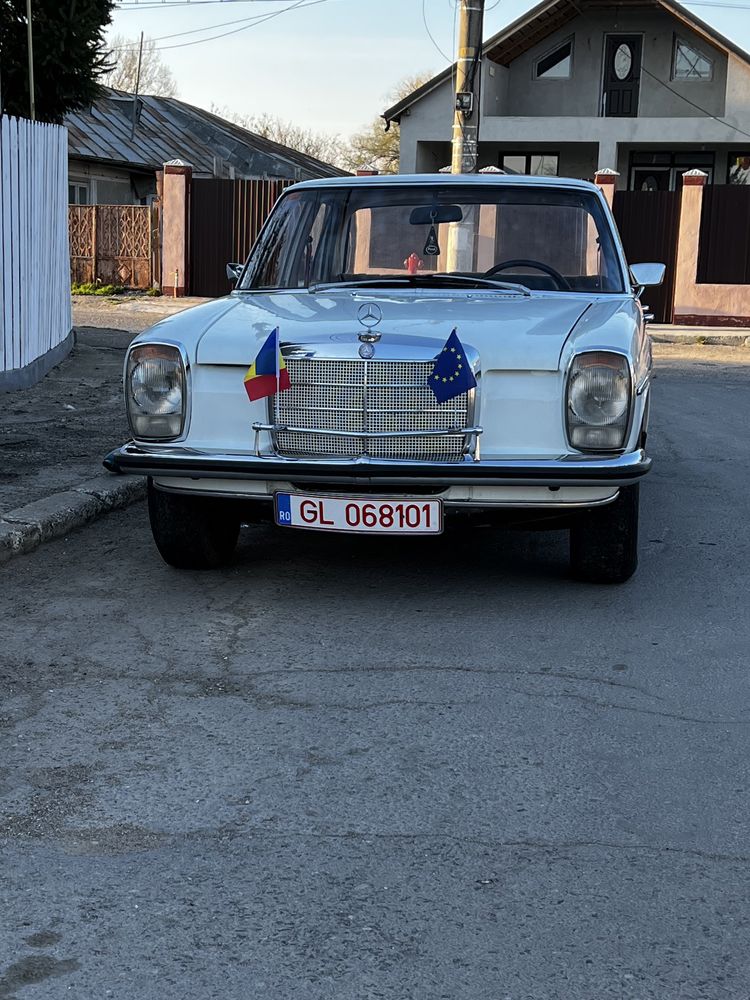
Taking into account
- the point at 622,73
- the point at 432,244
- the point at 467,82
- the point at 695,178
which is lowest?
the point at 432,244

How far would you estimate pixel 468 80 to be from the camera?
16.3 metres

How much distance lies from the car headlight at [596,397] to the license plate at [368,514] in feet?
1.92

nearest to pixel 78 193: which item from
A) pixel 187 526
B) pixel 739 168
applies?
pixel 739 168

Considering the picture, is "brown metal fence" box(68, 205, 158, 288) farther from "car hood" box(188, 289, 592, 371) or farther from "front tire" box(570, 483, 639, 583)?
"front tire" box(570, 483, 639, 583)

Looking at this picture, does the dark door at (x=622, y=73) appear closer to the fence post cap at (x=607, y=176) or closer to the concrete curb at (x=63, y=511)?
the fence post cap at (x=607, y=176)

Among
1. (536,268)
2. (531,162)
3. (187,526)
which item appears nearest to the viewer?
(187,526)

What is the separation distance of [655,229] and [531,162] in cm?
1290

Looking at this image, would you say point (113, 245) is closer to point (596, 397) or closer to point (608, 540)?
point (608, 540)

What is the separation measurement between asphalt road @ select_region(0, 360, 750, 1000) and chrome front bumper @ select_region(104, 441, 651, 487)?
0.53 metres

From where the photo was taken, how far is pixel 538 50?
110ft

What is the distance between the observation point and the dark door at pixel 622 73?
33156 millimetres

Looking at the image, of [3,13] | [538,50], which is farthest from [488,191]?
[538,50]

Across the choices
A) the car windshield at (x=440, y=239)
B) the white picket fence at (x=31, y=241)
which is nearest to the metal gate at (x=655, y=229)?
the white picket fence at (x=31, y=241)

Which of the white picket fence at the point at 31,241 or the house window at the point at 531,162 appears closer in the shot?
the white picket fence at the point at 31,241
